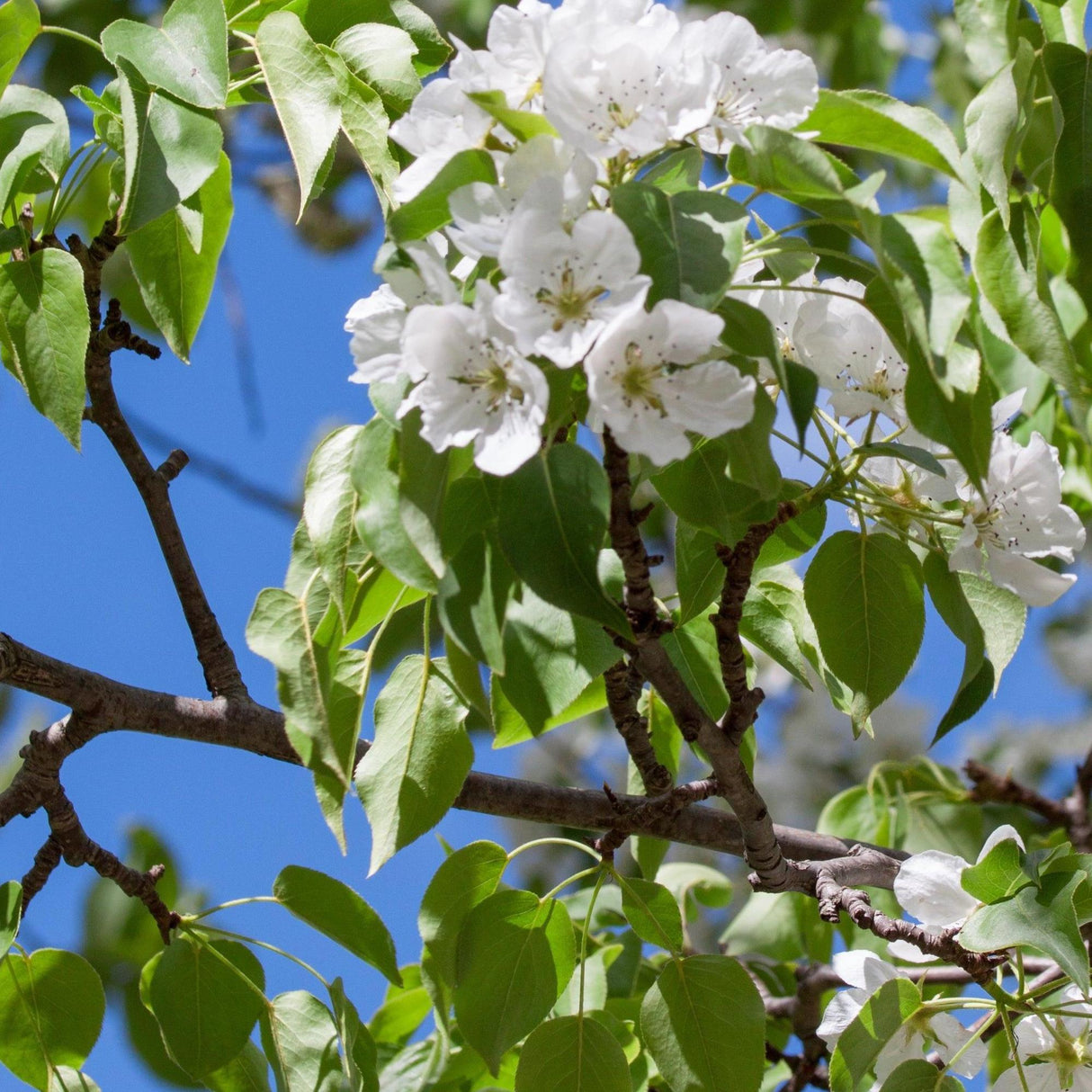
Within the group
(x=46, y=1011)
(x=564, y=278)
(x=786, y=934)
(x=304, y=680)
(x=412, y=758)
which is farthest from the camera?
(x=786, y=934)

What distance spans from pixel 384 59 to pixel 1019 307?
0.51 metres

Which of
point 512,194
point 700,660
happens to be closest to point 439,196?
point 512,194

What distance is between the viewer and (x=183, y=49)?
87 cm

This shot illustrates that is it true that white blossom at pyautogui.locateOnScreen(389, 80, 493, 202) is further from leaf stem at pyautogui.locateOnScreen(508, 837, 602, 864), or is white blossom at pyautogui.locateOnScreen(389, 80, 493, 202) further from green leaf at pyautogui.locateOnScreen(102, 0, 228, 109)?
leaf stem at pyautogui.locateOnScreen(508, 837, 602, 864)

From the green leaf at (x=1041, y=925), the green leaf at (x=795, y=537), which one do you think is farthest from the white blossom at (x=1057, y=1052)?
the green leaf at (x=795, y=537)

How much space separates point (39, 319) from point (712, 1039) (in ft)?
2.24

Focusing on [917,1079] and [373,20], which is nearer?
[917,1079]

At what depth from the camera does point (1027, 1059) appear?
0.96m

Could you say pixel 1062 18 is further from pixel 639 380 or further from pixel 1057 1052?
pixel 1057 1052

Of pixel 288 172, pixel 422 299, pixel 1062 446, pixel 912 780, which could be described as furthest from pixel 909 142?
pixel 288 172

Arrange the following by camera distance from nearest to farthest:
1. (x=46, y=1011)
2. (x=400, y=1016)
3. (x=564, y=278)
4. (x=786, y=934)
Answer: (x=564, y=278) → (x=46, y=1011) → (x=400, y=1016) → (x=786, y=934)

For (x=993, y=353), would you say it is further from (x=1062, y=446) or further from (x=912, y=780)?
(x=912, y=780)

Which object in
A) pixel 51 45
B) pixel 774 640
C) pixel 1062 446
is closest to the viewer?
pixel 774 640

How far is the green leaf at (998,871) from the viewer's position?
863 millimetres
